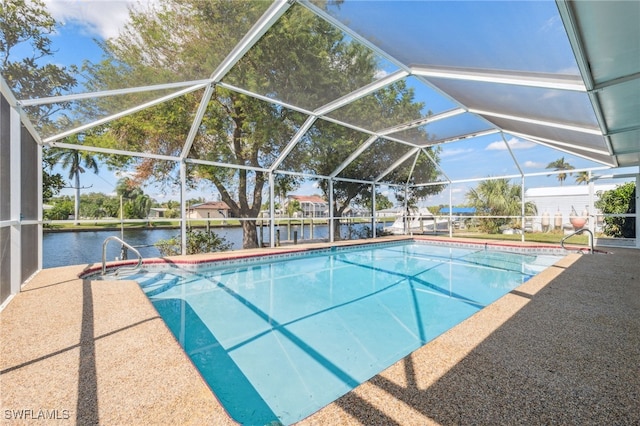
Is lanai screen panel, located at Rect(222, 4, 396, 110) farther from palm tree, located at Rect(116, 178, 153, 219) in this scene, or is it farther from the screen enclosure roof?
palm tree, located at Rect(116, 178, 153, 219)

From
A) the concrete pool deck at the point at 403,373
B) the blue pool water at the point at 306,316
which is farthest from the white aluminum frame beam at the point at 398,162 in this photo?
the concrete pool deck at the point at 403,373

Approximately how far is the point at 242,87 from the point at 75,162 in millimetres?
5520

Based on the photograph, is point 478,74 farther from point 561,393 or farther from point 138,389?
point 138,389

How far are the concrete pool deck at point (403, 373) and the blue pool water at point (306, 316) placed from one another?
823mm

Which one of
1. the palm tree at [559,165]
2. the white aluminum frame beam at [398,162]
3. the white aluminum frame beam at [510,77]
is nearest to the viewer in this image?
the white aluminum frame beam at [510,77]

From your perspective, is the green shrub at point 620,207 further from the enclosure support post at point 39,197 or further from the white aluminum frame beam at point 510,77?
the enclosure support post at point 39,197

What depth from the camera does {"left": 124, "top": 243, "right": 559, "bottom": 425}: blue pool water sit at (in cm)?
279

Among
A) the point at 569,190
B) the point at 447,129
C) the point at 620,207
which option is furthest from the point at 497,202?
the point at 447,129

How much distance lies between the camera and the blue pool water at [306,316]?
110 inches

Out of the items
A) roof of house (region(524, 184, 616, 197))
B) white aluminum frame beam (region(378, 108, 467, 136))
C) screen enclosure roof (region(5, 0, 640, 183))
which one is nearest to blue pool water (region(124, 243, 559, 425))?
screen enclosure roof (region(5, 0, 640, 183))

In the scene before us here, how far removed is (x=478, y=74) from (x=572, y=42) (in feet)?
5.82

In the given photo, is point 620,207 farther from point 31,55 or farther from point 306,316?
point 31,55

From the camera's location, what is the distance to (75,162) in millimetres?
7719

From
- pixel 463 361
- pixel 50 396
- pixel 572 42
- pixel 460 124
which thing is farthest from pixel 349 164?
pixel 50 396
